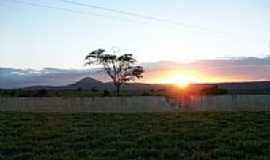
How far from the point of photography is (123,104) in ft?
113

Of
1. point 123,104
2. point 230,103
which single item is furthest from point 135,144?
point 230,103

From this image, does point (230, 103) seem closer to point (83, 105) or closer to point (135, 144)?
point (83, 105)

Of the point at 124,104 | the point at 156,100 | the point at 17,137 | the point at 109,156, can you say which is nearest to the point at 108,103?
the point at 124,104

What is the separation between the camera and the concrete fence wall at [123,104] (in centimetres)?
3431

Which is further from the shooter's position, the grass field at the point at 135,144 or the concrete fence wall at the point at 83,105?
the concrete fence wall at the point at 83,105

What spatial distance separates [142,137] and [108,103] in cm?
2046

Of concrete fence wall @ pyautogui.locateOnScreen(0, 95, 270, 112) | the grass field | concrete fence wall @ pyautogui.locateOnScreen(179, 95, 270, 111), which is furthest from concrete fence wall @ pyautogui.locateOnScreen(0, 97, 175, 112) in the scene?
the grass field

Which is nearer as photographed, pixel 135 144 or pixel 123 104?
pixel 135 144

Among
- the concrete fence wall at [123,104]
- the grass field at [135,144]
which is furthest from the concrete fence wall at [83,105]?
the grass field at [135,144]

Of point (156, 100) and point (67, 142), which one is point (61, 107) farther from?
point (67, 142)

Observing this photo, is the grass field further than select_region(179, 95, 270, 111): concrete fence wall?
No

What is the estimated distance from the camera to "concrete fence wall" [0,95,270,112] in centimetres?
3431

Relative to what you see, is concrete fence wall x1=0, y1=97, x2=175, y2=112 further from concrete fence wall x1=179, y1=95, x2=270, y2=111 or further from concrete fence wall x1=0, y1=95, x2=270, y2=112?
concrete fence wall x1=179, y1=95, x2=270, y2=111

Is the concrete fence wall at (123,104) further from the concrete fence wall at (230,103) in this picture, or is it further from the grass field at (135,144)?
the grass field at (135,144)
